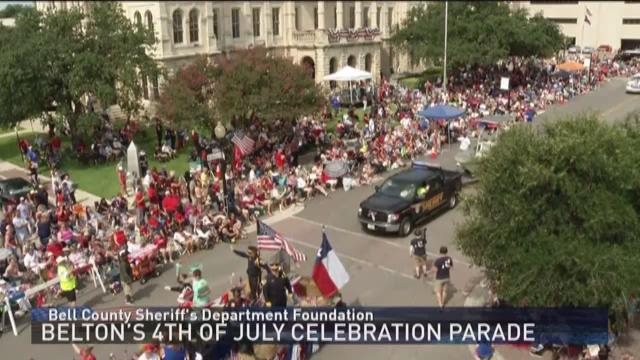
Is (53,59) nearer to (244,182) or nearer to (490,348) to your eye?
(244,182)

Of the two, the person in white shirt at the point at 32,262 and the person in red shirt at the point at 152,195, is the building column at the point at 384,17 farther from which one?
the person in white shirt at the point at 32,262

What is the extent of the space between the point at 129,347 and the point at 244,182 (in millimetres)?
10914

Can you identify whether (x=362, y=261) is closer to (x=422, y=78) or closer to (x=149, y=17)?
(x=149, y=17)

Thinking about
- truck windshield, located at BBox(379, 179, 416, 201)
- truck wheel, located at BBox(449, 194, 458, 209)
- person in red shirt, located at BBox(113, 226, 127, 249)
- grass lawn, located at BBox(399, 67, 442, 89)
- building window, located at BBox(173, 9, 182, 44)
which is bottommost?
truck wheel, located at BBox(449, 194, 458, 209)

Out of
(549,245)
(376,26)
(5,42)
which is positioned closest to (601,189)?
(549,245)

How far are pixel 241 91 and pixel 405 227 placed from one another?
36.2ft

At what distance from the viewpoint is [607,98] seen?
44188 millimetres

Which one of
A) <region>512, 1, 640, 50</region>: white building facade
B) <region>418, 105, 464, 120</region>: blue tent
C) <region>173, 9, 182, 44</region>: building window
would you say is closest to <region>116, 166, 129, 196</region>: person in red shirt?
<region>418, 105, 464, 120</region>: blue tent

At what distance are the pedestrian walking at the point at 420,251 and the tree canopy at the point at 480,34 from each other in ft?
101

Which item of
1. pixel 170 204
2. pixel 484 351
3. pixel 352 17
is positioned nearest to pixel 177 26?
pixel 352 17

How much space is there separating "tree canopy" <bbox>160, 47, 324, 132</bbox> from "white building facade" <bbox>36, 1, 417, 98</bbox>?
471 inches

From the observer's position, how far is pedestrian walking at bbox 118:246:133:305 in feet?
49.7

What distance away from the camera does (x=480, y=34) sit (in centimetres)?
4538

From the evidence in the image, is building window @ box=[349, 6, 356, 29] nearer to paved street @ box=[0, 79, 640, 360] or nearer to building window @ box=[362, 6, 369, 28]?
building window @ box=[362, 6, 369, 28]
